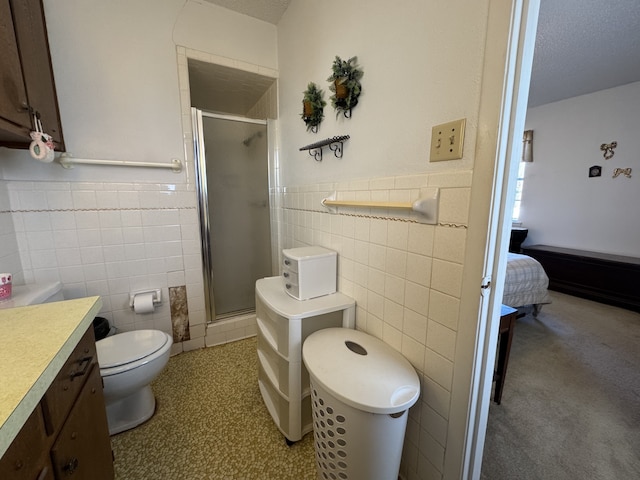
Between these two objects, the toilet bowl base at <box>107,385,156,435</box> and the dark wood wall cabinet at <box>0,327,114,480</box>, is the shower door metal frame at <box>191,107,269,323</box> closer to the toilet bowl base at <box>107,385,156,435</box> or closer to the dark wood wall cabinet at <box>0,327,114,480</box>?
the toilet bowl base at <box>107,385,156,435</box>

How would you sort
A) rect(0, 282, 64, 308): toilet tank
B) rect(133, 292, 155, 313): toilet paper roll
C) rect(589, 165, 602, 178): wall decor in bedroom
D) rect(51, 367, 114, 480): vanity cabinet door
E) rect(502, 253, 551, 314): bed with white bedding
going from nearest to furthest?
1. rect(51, 367, 114, 480): vanity cabinet door
2. rect(0, 282, 64, 308): toilet tank
3. rect(133, 292, 155, 313): toilet paper roll
4. rect(502, 253, 551, 314): bed with white bedding
5. rect(589, 165, 602, 178): wall decor in bedroom

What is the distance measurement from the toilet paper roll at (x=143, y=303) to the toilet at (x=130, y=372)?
314mm

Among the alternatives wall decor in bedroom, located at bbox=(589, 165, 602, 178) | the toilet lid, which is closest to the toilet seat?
the toilet lid

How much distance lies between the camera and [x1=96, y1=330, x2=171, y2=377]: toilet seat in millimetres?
1233

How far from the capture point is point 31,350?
614 millimetres

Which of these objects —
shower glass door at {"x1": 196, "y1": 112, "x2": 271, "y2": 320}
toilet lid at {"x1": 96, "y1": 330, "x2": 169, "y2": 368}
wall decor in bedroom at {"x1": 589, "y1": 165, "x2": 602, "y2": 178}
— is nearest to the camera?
toilet lid at {"x1": 96, "y1": 330, "x2": 169, "y2": 368}

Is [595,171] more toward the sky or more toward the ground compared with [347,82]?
more toward the ground

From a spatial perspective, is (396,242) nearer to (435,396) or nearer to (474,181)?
(474,181)

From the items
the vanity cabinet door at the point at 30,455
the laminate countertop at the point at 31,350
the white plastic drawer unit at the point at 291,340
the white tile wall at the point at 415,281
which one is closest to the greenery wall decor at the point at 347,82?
the white tile wall at the point at 415,281

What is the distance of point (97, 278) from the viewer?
174cm

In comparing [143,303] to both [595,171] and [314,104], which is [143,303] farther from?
[595,171]

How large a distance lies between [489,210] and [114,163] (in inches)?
81.8

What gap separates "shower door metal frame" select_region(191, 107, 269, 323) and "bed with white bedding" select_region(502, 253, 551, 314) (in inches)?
102

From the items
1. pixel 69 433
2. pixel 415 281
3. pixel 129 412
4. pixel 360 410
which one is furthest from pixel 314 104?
pixel 129 412
